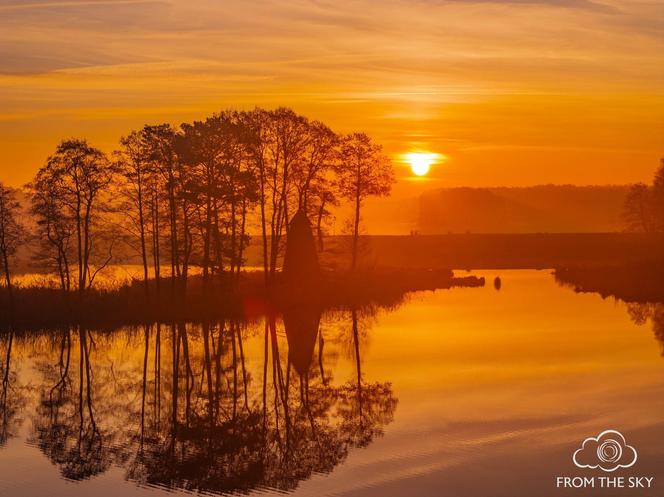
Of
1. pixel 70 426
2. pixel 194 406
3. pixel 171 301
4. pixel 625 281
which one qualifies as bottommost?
pixel 70 426

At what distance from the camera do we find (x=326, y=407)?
92.7 feet

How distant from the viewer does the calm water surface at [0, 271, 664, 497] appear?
20547 mm

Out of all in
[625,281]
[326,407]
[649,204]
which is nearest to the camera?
[326,407]

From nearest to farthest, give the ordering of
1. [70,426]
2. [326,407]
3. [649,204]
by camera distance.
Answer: [70,426] < [326,407] < [649,204]

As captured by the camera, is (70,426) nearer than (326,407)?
Yes

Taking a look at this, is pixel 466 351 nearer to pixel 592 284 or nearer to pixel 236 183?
pixel 236 183

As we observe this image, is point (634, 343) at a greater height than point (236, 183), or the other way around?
point (236, 183)

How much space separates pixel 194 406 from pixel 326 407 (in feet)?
13.4

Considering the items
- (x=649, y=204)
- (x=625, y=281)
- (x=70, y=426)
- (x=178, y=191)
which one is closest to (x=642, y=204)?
(x=649, y=204)

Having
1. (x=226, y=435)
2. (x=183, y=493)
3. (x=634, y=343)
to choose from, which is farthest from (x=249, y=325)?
(x=183, y=493)

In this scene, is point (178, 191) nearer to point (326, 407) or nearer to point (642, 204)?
point (326, 407)

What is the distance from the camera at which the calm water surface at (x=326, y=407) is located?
67.4 ft

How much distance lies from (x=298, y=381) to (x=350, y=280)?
125 ft

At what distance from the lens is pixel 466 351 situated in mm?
39219
